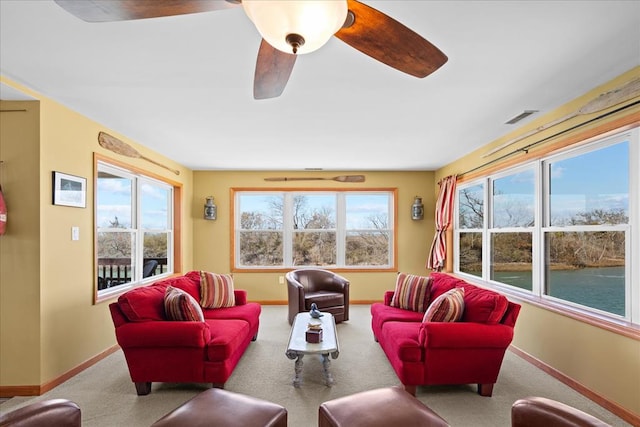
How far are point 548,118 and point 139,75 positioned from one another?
3655 mm

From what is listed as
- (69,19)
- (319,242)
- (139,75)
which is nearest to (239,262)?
(319,242)

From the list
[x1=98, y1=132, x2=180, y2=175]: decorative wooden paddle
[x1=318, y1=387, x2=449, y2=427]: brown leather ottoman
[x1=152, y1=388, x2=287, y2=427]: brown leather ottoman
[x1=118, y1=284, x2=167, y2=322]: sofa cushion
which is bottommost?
[x1=318, y1=387, x2=449, y2=427]: brown leather ottoman

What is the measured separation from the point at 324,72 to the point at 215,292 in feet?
9.13

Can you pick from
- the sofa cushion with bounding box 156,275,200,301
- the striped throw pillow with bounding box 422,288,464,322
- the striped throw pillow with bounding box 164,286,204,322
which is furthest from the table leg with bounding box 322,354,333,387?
the sofa cushion with bounding box 156,275,200,301

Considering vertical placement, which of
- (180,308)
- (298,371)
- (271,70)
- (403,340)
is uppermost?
(271,70)

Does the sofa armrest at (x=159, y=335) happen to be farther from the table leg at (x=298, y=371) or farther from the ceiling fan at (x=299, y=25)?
the ceiling fan at (x=299, y=25)

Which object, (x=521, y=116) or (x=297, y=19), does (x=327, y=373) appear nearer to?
(x=297, y=19)

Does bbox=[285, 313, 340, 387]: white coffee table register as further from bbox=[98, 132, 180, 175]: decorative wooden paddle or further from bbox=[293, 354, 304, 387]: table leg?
bbox=[98, 132, 180, 175]: decorative wooden paddle

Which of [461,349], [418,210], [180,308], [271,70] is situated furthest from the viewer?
[418,210]

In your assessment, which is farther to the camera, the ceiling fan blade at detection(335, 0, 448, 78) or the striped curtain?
the striped curtain

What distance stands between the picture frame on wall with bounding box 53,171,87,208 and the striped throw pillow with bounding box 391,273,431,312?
3542 mm

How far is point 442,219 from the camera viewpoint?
18.5 feet

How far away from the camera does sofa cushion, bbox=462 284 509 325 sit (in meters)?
2.74

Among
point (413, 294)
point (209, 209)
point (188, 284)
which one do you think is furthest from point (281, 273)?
point (413, 294)
